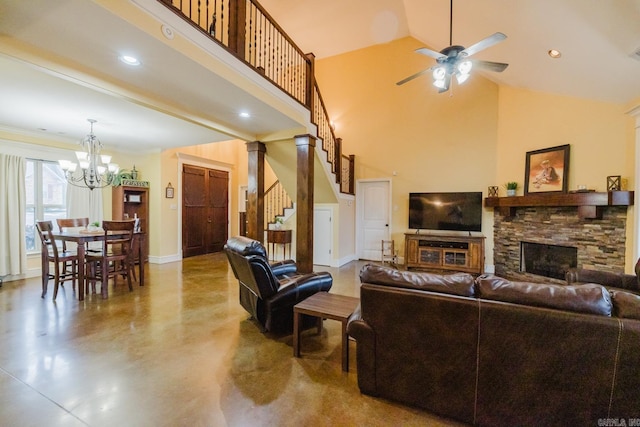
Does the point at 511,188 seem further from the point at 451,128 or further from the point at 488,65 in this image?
the point at 488,65

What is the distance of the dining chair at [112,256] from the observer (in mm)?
3930

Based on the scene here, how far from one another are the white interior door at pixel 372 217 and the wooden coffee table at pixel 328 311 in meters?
4.31

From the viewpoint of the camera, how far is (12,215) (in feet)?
14.8

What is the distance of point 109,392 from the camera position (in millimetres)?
1869

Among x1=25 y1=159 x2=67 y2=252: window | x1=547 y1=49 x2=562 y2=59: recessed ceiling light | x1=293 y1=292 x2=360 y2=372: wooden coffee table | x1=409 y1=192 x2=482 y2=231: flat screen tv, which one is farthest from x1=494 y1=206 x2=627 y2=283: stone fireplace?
x1=25 y1=159 x2=67 y2=252: window

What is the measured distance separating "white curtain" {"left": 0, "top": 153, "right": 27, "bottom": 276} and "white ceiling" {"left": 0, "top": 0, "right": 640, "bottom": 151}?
652 mm

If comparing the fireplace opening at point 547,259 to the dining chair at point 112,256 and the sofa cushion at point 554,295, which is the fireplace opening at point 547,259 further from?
the dining chair at point 112,256

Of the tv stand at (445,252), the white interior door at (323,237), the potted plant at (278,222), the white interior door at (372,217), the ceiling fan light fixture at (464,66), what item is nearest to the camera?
the ceiling fan light fixture at (464,66)

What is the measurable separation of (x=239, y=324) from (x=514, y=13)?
4646mm

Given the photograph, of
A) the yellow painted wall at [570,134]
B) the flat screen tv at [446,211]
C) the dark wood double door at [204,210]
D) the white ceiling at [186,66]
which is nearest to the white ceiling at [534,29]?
the white ceiling at [186,66]

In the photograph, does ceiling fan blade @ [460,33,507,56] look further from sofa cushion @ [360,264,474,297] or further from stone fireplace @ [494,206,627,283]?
stone fireplace @ [494,206,627,283]

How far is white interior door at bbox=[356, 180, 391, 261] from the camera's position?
21.8 ft

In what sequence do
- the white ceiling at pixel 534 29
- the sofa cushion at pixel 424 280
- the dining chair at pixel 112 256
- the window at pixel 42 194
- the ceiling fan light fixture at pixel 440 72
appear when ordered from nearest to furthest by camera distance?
the sofa cushion at pixel 424 280 → the white ceiling at pixel 534 29 → the ceiling fan light fixture at pixel 440 72 → the dining chair at pixel 112 256 → the window at pixel 42 194

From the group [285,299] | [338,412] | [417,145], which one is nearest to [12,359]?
[285,299]
